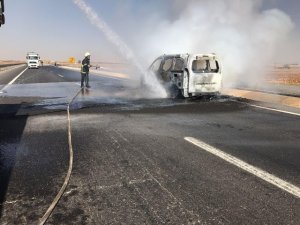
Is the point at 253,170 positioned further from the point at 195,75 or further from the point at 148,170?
the point at 195,75

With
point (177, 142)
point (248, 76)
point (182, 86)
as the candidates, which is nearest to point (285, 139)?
point (177, 142)

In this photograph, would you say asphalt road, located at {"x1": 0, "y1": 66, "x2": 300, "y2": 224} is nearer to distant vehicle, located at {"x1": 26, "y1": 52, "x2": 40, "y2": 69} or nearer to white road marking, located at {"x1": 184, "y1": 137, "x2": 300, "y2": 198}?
white road marking, located at {"x1": 184, "y1": 137, "x2": 300, "y2": 198}

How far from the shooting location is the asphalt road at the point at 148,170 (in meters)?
3.93

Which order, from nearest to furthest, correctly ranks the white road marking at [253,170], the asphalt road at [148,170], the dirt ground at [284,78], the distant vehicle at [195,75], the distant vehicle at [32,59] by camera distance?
the asphalt road at [148,170] → the white road marking at [253,170] → the distant vehicle at [195,75] → the dirt ground at [284,78] → the distant vehicle at [32,59]

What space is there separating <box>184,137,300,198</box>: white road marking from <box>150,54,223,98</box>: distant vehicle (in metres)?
7.54

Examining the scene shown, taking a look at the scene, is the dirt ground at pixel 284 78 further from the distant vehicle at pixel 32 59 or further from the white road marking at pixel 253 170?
the distant vehicle at pixel 32 59

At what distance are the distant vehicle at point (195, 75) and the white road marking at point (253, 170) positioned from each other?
24.7 feet

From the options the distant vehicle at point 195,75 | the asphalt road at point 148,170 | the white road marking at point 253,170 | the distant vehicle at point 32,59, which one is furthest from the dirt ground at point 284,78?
the distant vehicle at point 32,59

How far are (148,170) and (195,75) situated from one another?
375 inches

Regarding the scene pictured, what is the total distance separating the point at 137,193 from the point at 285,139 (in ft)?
14.0

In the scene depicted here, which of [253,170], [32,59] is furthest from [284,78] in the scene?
[32,59]

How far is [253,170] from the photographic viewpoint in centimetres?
534

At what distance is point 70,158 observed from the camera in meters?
6.03

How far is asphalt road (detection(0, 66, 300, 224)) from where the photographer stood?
3928 millimetres
